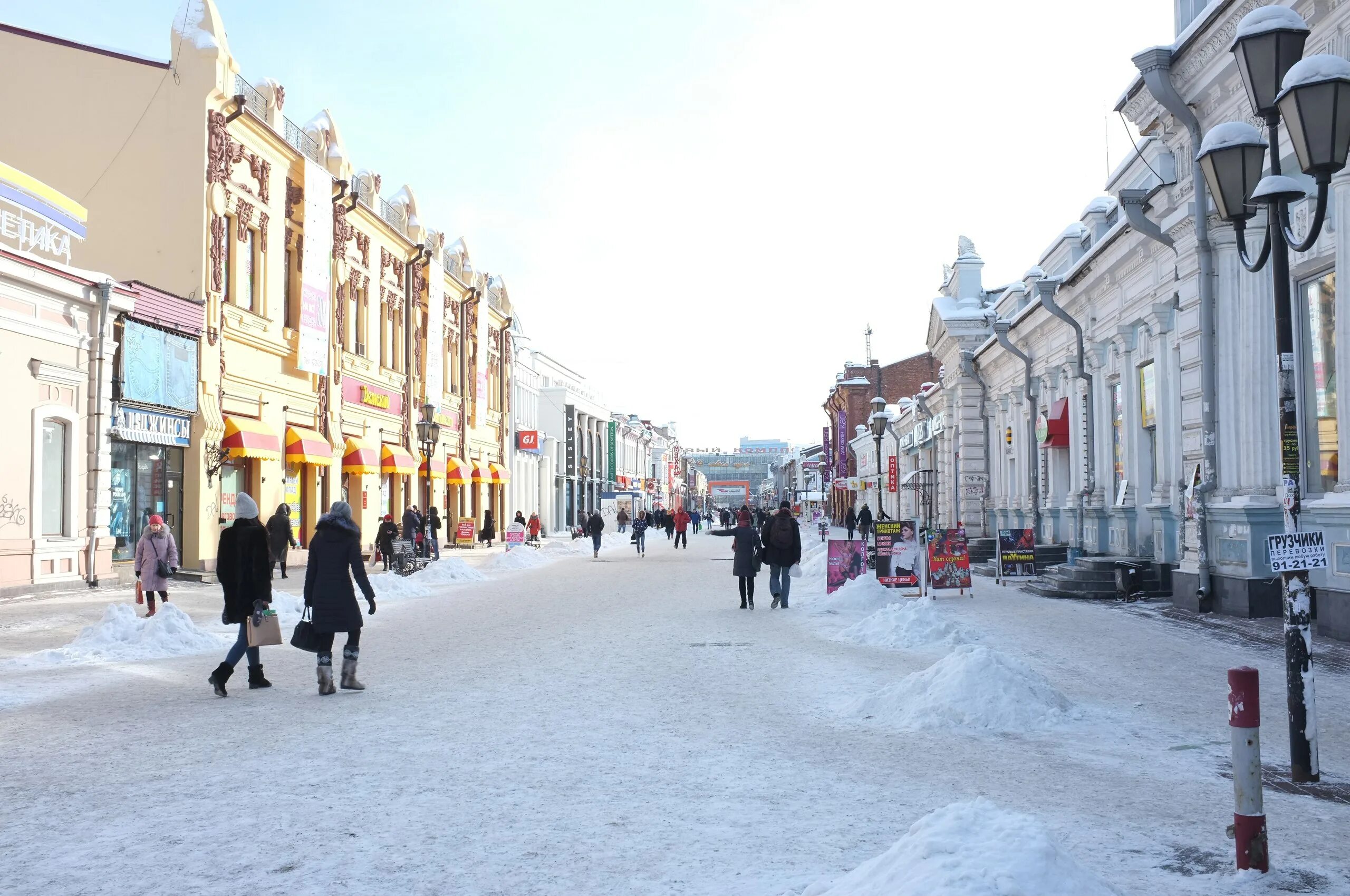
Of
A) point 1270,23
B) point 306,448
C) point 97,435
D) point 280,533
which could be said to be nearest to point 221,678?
point 1270,23

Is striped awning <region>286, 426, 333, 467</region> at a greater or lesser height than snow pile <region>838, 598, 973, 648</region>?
greater

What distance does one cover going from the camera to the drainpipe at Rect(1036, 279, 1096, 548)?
23.7 meters

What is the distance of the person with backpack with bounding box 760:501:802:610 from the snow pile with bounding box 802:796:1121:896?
45.0 feet

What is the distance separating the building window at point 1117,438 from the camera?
22.5m

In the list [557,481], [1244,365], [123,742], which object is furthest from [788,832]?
[557,481]

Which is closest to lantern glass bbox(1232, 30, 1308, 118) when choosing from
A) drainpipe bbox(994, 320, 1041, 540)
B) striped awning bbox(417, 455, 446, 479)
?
drainpipe bbox(994, 320, 1041, 540)

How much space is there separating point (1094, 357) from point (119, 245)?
72.9ft

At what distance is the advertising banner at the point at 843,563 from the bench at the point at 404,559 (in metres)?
11.0

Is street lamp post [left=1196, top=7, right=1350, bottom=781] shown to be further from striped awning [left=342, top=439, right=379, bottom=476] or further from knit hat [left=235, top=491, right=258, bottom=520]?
striped awning [left=342, top=439, right=379, bottom=476]

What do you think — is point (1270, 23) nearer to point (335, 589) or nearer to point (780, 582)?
point (335, 589)

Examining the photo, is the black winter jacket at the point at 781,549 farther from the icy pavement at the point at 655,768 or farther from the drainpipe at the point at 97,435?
the drainpipe at the point at 97,435

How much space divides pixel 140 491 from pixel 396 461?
48.9ft

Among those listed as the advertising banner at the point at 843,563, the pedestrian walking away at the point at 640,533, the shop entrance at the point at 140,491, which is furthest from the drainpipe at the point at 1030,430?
the shop entrance at the point at 140,491

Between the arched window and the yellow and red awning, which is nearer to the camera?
the arched window
